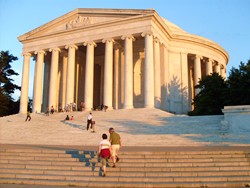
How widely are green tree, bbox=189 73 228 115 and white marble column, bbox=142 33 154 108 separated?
6311 mm

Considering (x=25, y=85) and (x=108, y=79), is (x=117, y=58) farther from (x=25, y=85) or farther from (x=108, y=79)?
(x=25, y=85)

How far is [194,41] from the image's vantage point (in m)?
53.4

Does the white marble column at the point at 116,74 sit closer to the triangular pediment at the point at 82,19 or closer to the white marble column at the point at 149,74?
the triangular pediment at the point at 82,19

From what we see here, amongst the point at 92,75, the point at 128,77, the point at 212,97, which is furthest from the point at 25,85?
the point at 212,97

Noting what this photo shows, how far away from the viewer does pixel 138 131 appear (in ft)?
89.1

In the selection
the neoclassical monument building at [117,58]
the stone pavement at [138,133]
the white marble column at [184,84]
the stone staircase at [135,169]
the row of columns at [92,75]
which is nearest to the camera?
the stone staircase at [135,169]

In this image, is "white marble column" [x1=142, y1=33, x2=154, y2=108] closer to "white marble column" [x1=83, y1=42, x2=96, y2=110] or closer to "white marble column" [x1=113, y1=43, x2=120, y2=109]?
"white marble column" [x1=113, y1=43, x2=120, y2=109]

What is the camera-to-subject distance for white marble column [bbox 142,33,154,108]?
128 feet

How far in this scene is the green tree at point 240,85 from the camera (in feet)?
110

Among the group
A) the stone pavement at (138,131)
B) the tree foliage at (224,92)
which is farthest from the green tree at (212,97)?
the stone pavement at (138,131)

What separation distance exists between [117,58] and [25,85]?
1681 cm

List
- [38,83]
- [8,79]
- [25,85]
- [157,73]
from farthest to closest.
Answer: [8,79]
[25,85]
[38,83]
[157,73]

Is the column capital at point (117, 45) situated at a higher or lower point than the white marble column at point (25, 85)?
higher

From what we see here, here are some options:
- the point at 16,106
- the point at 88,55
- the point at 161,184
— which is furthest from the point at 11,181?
the point at 16,106
